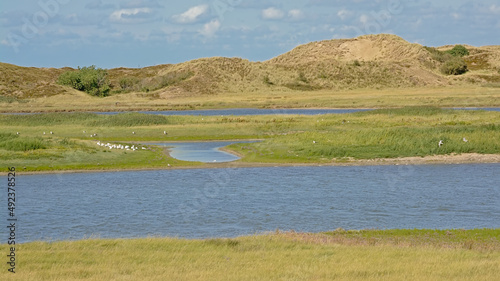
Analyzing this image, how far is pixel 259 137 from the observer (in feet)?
221

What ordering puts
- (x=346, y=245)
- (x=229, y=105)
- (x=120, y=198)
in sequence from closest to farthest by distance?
(x=346, y=245) → (x=120, y=198) → (x=229, y=105)

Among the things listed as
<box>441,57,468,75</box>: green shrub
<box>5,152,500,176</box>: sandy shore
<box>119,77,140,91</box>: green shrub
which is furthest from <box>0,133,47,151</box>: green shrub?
<box>441,57,468,75</box>: green shrub

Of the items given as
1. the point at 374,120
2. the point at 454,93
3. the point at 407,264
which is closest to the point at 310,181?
the point at 407,264

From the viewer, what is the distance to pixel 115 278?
17281mm

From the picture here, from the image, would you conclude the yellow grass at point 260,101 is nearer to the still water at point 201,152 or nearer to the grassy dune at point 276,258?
the still water at point 201,152

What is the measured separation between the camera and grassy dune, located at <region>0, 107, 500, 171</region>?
160 ft

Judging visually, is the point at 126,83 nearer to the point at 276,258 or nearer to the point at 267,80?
the point at 267,80

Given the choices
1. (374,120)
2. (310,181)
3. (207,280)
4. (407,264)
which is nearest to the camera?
(207,280)

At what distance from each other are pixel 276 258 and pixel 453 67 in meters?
170

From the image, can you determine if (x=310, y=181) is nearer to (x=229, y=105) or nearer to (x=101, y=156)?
(x=101, y=156)

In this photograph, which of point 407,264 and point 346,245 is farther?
point 346,245

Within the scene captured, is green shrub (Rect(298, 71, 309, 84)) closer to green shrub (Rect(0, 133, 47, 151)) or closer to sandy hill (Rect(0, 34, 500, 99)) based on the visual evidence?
sandy hill (Rect(0, 34, 500, 99))

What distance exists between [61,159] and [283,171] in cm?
1582

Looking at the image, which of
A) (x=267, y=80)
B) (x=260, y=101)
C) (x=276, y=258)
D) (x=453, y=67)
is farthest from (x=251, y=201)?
(x=453, y=67)
